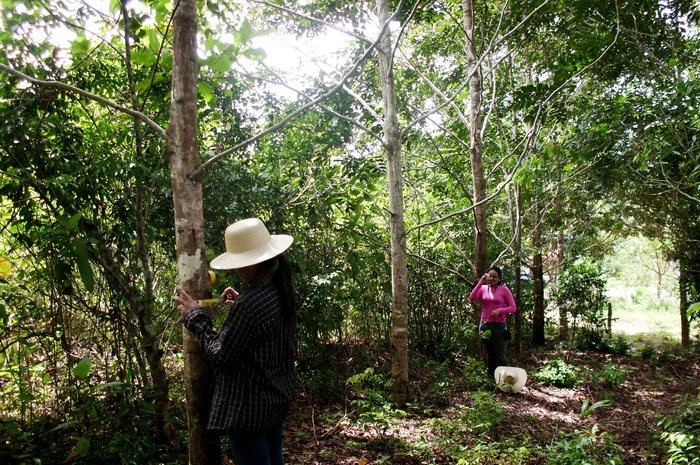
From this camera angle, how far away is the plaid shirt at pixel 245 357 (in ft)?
6.44

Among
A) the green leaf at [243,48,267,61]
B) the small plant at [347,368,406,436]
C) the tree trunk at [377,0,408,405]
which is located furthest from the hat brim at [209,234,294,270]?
the tree trunk at [377,0,408,405]

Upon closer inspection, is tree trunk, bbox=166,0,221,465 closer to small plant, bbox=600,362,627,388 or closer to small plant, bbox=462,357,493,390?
small plant, bbox=462,357,493,390

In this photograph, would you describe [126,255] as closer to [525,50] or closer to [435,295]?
[435,295]

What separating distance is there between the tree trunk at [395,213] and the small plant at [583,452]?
1.68 metres

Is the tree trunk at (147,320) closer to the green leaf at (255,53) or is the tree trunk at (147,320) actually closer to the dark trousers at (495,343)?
the green leaf at (255,53)

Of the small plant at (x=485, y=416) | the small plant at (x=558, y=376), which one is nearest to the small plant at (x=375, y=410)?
the small plant at (x=485, y=416)

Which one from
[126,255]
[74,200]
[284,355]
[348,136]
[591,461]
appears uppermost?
[348,136]

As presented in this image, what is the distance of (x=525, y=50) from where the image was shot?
26.7ft

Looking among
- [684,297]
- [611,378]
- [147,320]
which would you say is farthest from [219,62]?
[684,297]

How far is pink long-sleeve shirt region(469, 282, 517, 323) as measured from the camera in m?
6.07

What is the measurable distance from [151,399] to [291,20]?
4830mm

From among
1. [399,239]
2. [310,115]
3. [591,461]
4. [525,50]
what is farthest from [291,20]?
[591,461]

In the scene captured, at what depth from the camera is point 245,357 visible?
2.04m

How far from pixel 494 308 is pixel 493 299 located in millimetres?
137
